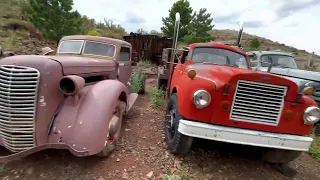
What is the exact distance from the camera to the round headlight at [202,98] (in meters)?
2.76

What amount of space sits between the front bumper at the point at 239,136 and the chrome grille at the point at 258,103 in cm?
18

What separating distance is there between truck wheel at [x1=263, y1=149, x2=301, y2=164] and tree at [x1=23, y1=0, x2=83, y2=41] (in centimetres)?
1614

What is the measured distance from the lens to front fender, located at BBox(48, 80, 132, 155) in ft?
8.05

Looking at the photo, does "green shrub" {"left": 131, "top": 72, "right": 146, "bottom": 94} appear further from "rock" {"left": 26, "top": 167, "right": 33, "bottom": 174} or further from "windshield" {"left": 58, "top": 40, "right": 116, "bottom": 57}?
"rock" {"left": 26, "top": 167, "right": 33, "bottom": 174}

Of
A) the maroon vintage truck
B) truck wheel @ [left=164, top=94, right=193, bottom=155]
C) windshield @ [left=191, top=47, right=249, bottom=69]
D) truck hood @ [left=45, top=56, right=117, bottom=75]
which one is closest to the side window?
truck hood @ [left=45, top=56, right=117, bottom=75]

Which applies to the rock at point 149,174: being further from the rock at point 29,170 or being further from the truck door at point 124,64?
the truck door at point 124,64

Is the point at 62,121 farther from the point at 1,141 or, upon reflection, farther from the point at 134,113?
the point at 134,113

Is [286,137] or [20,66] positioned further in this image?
[286,137]

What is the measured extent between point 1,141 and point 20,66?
95 cm

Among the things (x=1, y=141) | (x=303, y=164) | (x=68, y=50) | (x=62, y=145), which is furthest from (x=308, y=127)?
(x=68, y=50)

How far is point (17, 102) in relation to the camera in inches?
94.2

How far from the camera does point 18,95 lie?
94.3 inches

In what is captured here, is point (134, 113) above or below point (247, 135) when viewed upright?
below

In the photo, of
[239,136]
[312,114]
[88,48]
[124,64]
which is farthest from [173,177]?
[124,64]
